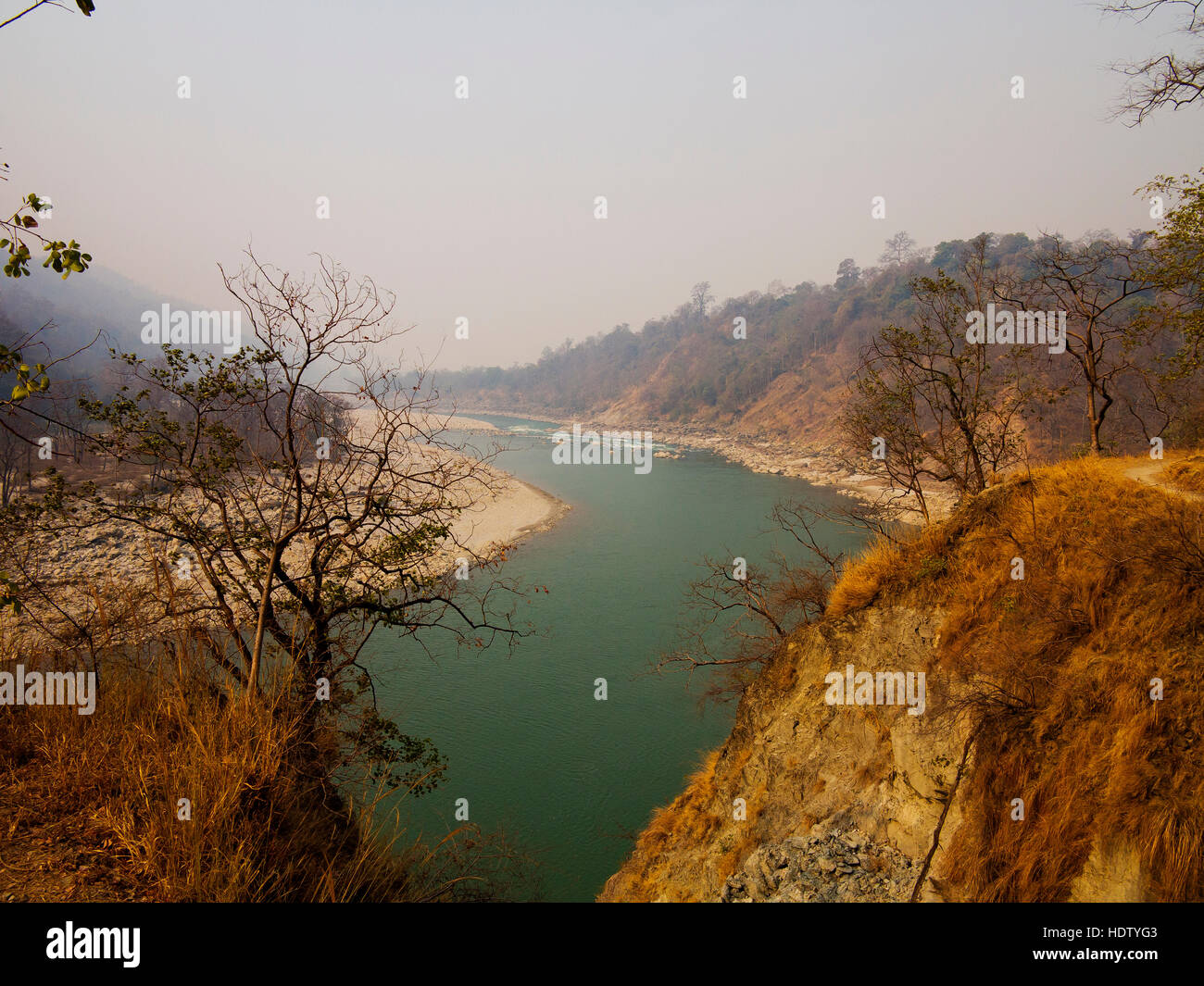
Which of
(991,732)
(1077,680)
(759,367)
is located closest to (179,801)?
(991,732)

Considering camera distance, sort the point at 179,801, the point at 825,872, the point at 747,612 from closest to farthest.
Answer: the point at 179,801
the point at 825,872
the point at 747,612

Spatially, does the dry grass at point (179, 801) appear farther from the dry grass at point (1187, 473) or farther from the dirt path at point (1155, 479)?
the dry grass at point (1187, 473)

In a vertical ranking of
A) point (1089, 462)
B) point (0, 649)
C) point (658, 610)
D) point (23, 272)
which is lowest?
point (658, 610)

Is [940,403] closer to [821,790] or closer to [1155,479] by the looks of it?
[1155,479]
